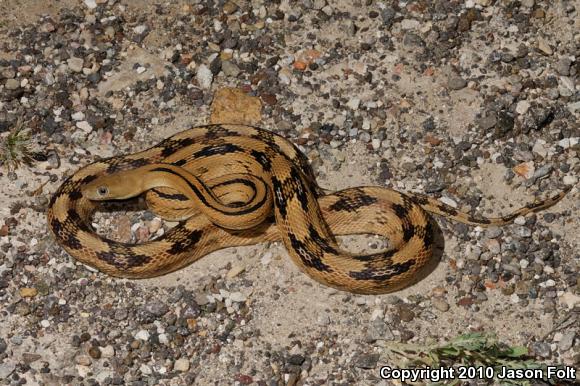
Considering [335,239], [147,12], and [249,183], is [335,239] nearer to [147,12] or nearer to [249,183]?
[249,183]

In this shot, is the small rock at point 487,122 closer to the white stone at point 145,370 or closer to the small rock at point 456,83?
the small rock at point 456,83

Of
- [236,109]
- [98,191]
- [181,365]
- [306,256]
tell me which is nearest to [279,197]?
[306,256]

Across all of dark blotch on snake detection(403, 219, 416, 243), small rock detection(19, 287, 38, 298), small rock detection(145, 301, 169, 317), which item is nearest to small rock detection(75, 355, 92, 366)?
small rock detection(145, 301, 169, 317)

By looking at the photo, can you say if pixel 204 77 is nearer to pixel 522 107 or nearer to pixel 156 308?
pixel 156 308

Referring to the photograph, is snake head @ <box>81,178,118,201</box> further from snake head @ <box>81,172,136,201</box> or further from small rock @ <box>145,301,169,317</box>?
small rock @ <box>145,301,169,317</box>

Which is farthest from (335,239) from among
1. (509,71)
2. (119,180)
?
(509,71)
